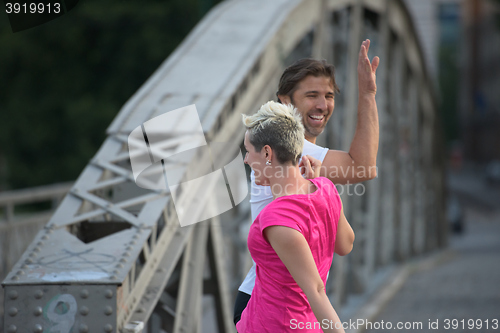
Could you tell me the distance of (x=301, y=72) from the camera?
2.58 m

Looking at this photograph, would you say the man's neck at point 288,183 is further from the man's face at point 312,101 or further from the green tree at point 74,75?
the green tree at point 74,75

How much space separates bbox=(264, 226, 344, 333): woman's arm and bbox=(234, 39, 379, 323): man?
530 millimetres

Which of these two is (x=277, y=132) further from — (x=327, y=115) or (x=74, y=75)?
(x=74, y=75)

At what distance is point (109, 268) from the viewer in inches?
114

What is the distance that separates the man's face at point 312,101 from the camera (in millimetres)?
2596

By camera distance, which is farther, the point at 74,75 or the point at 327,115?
the point at 74,75

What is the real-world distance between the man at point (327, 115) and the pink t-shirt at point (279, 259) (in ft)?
1.33

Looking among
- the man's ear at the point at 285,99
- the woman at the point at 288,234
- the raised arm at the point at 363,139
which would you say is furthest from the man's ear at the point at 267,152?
the man's ear at the point at 285,99

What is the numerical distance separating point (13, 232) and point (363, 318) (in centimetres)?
434

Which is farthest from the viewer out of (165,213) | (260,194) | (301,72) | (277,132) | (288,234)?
(165,213)

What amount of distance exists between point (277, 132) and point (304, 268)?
45 centimetres

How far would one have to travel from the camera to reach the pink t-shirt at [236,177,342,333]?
2.02 meters

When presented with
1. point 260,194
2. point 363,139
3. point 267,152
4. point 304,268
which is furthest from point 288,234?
point 363,139

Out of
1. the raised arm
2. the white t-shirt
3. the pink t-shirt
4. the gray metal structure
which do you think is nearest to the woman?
the pink t-shirt
